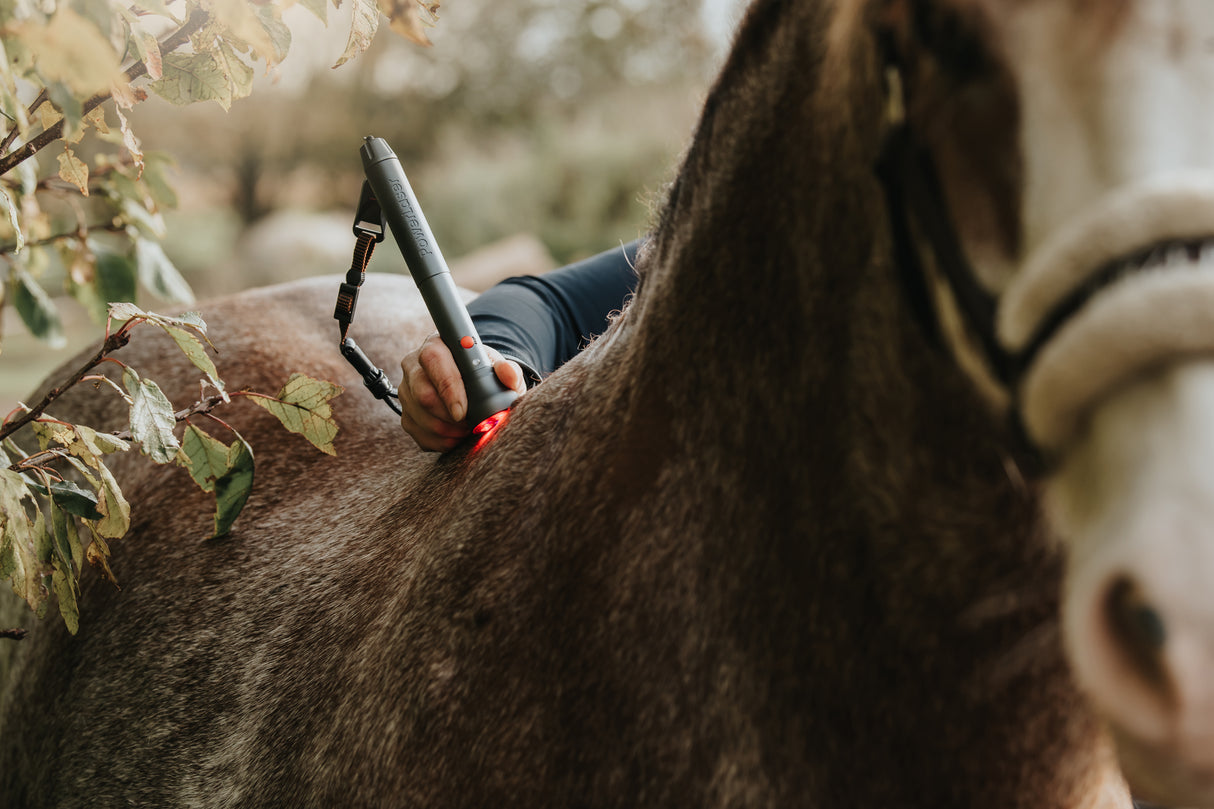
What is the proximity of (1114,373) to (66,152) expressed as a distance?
1.27 meters

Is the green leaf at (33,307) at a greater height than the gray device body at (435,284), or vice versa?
the green leaf at (33,307)

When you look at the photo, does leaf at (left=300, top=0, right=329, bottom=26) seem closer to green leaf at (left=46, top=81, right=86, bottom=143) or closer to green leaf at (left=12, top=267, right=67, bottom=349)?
green leaf at (left=46, top=81, right=86, bottom=143)

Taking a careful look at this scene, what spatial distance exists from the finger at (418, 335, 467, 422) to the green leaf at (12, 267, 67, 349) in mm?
1105

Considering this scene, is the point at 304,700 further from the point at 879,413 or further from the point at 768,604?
the point at 879,413

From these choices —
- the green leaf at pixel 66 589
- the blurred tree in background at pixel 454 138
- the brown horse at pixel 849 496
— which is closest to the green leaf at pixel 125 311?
the green leaf at pixel 66 589

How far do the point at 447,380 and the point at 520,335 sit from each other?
1.51 feet

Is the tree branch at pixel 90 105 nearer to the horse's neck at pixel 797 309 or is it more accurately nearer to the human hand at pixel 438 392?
the human hand at pixel 438 392

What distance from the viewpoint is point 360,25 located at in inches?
45.8

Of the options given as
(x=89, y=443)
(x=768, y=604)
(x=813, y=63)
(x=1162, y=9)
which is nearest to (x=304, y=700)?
(x=89, y=443)

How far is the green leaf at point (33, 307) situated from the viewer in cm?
198

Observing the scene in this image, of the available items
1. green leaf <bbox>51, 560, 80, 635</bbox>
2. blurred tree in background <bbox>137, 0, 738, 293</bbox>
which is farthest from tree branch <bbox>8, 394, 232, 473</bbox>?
blurred tree in background <bbox>137, 0, 738, 293</bbox>

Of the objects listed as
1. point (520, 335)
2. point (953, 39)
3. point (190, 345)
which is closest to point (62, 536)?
point (190, 345)

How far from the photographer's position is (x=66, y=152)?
1232 mm

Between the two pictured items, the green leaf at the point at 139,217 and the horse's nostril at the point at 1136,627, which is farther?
the green leaf at the point at 139,217
